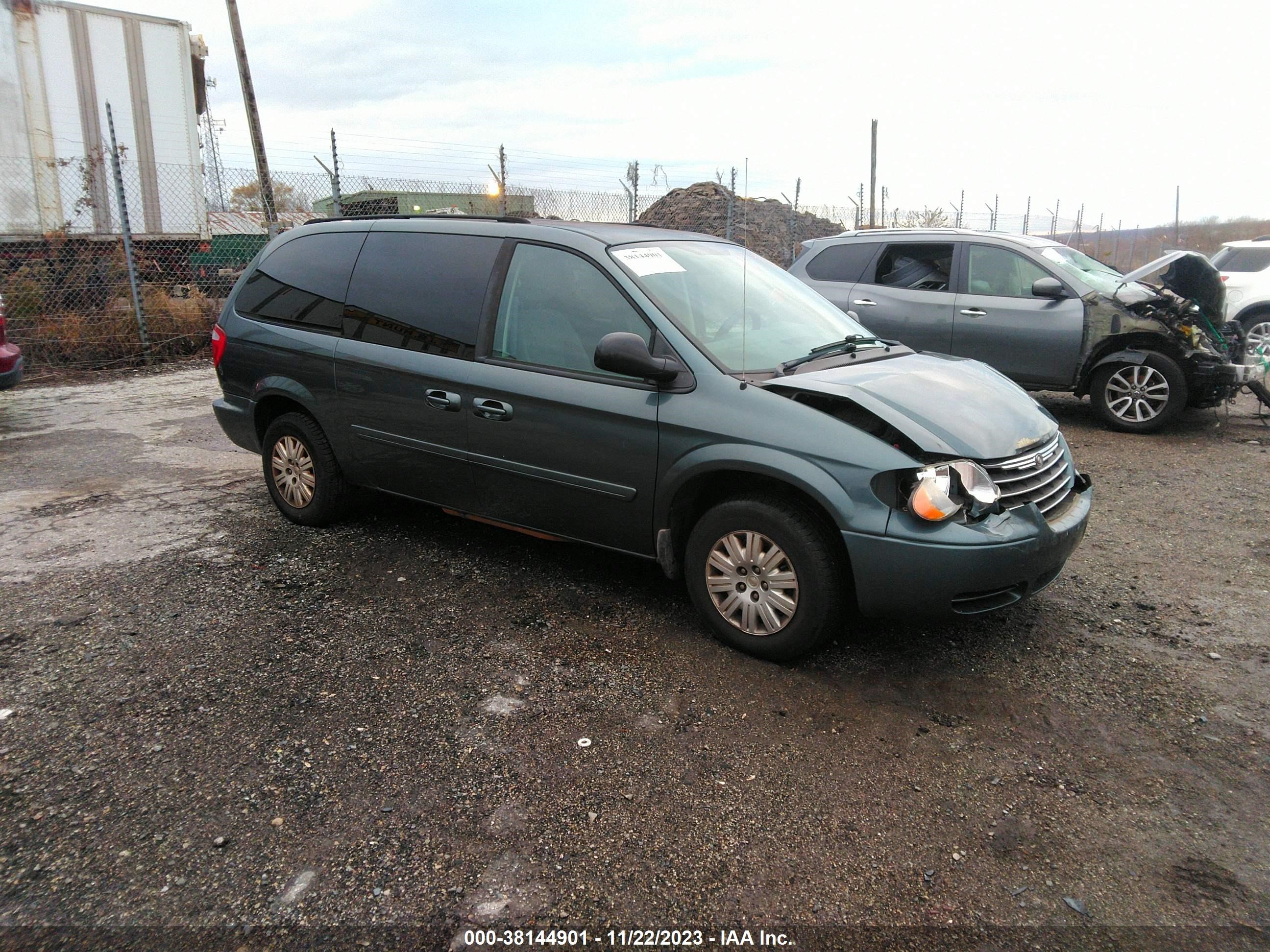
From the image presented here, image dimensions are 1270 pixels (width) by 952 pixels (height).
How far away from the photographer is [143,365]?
1105 cm

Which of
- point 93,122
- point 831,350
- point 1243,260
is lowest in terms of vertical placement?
point 831,350

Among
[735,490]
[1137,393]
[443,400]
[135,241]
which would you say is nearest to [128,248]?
[135,241]

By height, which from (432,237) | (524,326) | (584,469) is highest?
(432,237)

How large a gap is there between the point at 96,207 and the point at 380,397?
10297 millimetres

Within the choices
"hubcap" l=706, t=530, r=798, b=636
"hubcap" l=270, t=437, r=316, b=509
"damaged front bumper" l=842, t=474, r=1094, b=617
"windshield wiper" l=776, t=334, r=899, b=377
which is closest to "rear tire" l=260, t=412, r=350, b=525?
"hubcap" l=270, t=437, r=316, b=509

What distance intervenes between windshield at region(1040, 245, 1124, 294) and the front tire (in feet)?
18.4

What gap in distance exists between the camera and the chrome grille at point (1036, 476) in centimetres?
334

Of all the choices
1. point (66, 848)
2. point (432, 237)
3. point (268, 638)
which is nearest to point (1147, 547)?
point (432, 237)

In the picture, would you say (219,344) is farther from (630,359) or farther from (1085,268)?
(1085,268)

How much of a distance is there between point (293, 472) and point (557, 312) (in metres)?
2.08

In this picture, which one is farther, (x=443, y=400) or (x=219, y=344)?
(x=219, y=344)

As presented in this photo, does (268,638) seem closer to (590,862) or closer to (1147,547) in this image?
(590,862)

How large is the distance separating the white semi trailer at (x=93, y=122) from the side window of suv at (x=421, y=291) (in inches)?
357

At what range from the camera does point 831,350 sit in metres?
4.08
